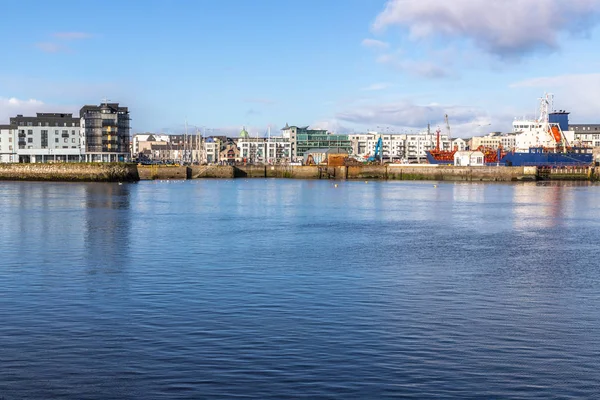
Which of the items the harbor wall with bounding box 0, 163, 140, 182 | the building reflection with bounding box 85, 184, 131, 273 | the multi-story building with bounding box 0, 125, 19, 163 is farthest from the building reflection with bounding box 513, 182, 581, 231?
the multi-story building with bounding box 0, 125, 19, 163

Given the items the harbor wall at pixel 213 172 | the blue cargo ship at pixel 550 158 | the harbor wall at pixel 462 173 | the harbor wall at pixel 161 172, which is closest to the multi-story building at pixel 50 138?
the harbor wall at pixel 161 172

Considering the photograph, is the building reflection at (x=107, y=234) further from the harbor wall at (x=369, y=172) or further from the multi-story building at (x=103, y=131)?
the harbor wall at (x=369, y=172)

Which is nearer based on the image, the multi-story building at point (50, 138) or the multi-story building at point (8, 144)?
the multi-story building at point (50, 138)

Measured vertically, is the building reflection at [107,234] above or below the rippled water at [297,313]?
above

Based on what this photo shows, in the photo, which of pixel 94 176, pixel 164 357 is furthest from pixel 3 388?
pixel 94 176

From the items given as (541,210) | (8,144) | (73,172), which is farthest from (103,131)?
(541,210)

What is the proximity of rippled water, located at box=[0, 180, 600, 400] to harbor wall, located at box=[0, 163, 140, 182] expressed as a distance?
9264cm

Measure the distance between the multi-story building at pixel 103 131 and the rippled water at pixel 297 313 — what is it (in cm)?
12023

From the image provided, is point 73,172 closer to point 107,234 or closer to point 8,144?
point 8,144

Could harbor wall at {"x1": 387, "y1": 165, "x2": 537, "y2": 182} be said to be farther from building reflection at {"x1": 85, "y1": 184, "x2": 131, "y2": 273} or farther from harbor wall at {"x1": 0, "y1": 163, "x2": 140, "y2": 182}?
building reflection at {"x1": 85, "y1": 184, "x2": 131, "y2": 273}

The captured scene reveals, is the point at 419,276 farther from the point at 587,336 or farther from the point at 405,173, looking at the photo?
the point at 405,173

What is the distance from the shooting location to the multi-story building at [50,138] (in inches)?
6900

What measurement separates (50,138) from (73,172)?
3342 cm

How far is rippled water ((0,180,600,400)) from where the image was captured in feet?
60.1
